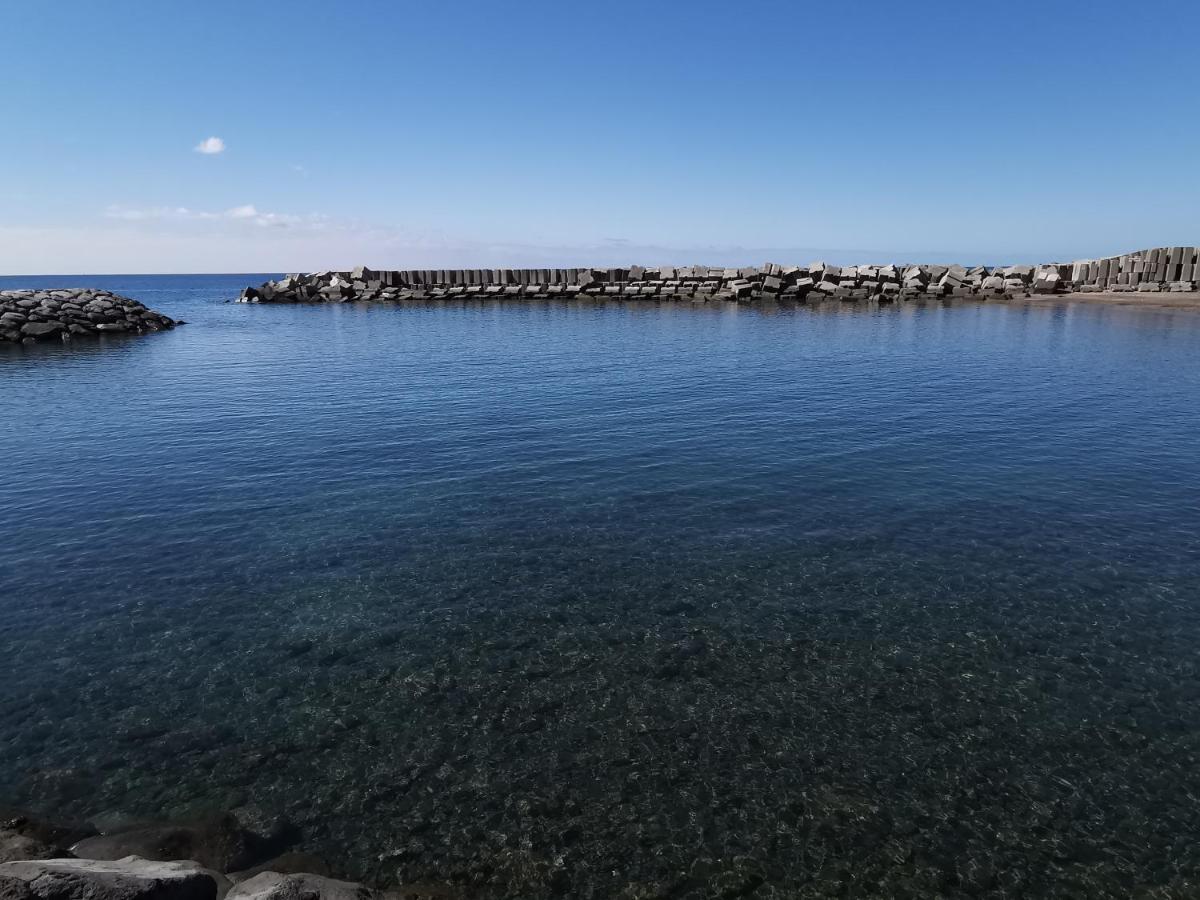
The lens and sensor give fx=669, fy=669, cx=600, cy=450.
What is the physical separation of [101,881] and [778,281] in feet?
283

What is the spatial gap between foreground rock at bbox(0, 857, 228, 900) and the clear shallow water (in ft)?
5.16

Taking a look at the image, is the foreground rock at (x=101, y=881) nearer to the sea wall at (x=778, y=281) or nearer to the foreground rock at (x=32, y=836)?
the foreground rock at (x=32, y=836)

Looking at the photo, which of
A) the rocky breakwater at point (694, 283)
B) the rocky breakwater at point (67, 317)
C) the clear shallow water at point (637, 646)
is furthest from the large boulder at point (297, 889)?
the rocky breakwater at point (694, 283)

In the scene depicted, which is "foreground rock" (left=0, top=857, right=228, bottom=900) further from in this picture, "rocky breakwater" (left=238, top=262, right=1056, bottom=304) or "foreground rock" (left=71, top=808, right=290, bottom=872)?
"rocky breakwater" (left=238, top=262, right=1056, bottom=304)

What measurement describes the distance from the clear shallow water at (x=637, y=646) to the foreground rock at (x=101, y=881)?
1.57 meters

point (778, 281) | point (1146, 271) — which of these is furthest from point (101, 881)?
point (1146, 271)

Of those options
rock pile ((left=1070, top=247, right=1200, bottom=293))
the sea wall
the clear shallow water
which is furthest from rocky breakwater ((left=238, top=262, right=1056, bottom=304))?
the clear shallow water

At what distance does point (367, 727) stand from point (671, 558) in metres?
6.54

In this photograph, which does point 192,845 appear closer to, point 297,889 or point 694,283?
point 297,889

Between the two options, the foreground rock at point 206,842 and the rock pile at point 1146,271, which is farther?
the rock pile at point 1146,271

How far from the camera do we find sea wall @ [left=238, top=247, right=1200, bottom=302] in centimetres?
7175

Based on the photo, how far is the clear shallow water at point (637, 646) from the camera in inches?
282

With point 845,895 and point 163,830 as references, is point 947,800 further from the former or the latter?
point 163,830

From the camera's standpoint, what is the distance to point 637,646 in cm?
1038
